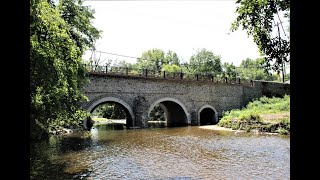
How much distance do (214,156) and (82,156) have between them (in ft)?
19.2

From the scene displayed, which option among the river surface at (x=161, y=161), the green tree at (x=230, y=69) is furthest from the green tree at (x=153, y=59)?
the river surface at (x=161, y=161)

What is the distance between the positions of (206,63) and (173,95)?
33624 millimetres

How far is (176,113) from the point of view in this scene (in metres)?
31.3

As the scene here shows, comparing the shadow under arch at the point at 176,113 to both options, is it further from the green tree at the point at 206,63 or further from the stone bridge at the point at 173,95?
the green tree at the point at 206,63

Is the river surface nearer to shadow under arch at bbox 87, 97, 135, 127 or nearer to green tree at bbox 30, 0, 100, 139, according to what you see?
green tree at bbox 30, 0, 100, 139

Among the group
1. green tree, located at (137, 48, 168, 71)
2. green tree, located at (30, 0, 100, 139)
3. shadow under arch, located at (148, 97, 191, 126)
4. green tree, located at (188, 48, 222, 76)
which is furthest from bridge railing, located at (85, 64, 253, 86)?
green tree, located at (137, 48, 168, 71)

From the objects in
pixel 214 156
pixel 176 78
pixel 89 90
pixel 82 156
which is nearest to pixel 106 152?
pixel 82 156

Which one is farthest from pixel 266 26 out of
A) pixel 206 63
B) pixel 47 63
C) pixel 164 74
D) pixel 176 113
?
pixel 206 63

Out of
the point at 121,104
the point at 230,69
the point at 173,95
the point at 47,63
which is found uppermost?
the point at 230,69

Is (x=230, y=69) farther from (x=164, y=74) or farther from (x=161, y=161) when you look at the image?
(x=161, y=161)

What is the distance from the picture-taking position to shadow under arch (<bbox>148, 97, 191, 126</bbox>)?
29.0 metres

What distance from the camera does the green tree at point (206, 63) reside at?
58.7 metres

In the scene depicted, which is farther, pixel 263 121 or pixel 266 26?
pixel 263 121
